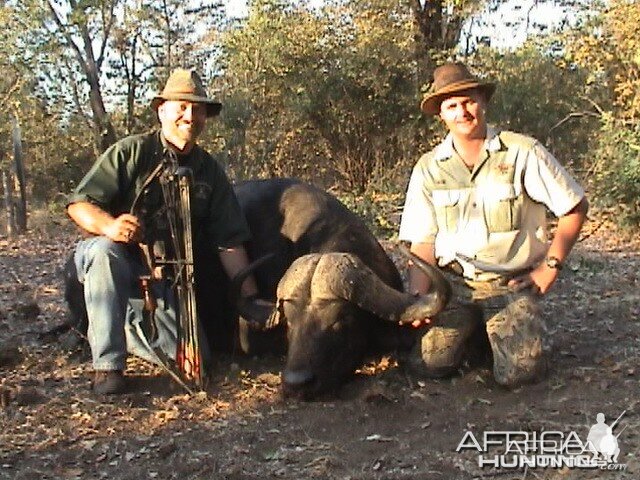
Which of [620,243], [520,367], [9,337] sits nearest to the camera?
[520,367]

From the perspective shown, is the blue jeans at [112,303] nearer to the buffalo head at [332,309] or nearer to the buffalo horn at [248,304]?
the buffalo horn at [248,304]

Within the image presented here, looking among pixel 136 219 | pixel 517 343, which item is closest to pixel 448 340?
pixel 517 343

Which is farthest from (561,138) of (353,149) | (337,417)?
(337,417)

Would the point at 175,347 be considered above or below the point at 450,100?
below

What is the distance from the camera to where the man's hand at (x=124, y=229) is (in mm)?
4984

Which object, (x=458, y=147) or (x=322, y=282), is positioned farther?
(x=458, y=147)

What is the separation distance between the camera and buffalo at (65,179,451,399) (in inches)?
189

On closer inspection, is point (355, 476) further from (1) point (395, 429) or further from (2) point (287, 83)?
(2) point (287, 83)

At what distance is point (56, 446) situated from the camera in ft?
14.0

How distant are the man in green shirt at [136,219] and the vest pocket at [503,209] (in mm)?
1598

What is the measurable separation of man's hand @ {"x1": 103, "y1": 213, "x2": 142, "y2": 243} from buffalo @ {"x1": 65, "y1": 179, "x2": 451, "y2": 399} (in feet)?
2.37

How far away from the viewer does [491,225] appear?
5.12 m

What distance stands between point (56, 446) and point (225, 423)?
861 mm

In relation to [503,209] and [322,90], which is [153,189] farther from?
[322,90]
